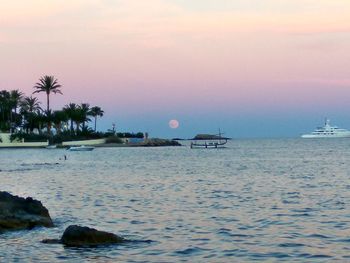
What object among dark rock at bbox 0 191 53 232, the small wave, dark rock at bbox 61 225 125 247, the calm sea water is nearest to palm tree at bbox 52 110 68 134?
the calm sea water

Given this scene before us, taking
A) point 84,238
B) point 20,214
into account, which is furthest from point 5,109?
point 84,238

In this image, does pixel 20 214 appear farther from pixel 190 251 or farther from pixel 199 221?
pixel 190 251

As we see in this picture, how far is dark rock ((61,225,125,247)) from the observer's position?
72.9ft

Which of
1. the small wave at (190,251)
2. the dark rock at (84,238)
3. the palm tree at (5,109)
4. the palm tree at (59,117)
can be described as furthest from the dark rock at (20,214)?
the palm tree at (59,117)

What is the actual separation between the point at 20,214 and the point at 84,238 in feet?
19.7

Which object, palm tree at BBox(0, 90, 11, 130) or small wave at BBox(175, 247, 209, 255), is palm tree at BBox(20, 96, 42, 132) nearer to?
palm tree at BBox(0, 90, 11, 130)

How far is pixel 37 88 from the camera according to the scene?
179 m

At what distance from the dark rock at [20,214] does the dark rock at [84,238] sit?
441 centimetres

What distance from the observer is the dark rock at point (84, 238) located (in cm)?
2223

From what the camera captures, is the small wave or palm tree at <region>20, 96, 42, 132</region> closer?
the small wave

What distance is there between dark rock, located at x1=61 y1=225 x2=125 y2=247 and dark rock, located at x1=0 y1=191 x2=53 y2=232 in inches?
173

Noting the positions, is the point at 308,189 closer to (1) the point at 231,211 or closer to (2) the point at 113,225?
(1) the point at 231,211

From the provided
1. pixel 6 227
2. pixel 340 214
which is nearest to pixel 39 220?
pixel 6 227

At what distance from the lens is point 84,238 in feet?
73.3
